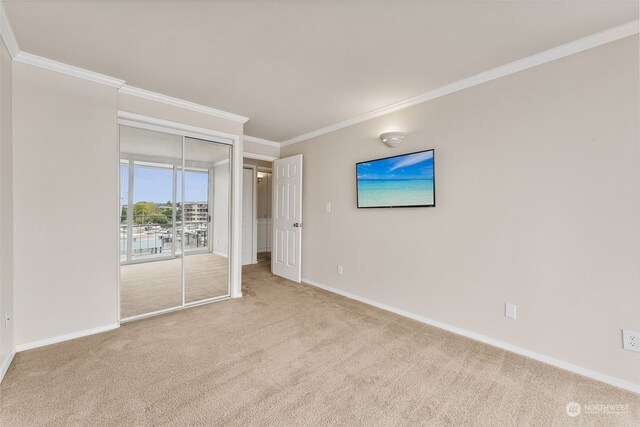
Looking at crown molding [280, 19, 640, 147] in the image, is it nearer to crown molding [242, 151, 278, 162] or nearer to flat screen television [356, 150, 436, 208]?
flat screen television [356, 150, 436, 208]

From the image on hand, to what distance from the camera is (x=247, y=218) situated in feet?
19.4

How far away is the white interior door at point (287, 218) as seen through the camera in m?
4.41

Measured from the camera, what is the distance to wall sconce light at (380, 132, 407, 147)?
120 inches

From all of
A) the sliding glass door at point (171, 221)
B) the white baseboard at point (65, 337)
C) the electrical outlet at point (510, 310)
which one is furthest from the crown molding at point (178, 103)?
the electrical outlet at point (510, 310)

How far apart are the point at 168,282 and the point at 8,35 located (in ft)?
8.27

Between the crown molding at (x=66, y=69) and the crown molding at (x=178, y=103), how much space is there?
0.14 meters

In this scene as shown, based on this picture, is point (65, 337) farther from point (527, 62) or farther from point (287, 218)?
point (527, 62)

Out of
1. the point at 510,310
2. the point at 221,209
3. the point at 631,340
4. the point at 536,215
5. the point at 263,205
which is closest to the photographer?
the point at 631,340

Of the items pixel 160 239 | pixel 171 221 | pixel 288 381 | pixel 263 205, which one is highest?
pixel 263 205

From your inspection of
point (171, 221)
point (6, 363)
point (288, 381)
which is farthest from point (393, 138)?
point (6, 363)

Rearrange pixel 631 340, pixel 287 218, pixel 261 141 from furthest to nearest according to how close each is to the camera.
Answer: pixel 261 141
pixel 287 218
pixel 631 340

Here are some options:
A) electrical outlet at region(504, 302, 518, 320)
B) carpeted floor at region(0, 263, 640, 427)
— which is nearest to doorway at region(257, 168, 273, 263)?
carpeted floor at region(0, 263, 640, 427)

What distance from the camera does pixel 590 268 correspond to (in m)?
1.98

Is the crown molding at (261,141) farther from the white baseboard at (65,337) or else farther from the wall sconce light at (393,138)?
the white baseboard at (65,337)
